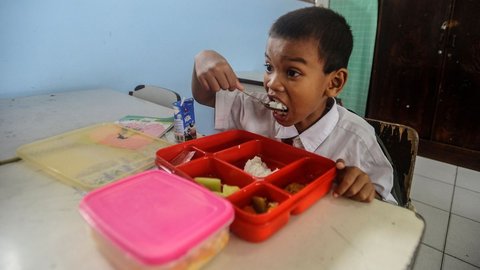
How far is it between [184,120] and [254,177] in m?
0.34

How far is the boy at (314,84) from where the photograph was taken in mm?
805

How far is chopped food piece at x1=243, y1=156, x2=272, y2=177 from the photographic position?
63cm

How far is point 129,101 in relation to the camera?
130 cm

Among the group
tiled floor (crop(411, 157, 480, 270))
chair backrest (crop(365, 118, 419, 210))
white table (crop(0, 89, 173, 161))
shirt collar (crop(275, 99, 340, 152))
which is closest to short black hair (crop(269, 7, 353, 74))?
shirt collar (crop(275, 99, 340, 152))

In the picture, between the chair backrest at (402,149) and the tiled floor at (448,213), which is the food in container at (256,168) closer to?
the chair backrest at (402,149)

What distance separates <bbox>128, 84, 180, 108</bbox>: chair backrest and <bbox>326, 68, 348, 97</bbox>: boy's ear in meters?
0.69

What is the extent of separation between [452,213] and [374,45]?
1.61 metres

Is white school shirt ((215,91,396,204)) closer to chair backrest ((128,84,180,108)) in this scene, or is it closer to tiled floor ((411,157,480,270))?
chair backrest ((128,84,180,108))

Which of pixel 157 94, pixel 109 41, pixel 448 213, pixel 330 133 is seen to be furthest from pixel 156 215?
pixel 448 213

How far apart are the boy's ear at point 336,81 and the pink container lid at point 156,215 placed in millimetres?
617

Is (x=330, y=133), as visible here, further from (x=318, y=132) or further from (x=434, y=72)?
(x=434, y=72)

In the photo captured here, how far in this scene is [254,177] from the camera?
0.56 m

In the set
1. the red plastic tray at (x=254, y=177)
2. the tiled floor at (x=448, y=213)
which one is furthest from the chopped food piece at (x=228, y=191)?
the tiled floor at (x=448, y=213)

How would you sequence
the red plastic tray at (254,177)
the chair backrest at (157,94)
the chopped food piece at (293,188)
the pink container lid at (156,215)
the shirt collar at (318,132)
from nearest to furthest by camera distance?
1. the pink container lid at (156,215)
2. the red plastic tray at (254,177)
3. the chopped food piece at (293,188)
4. the shirt collar at (318,132)
5. the chair backrest at (157,94)
